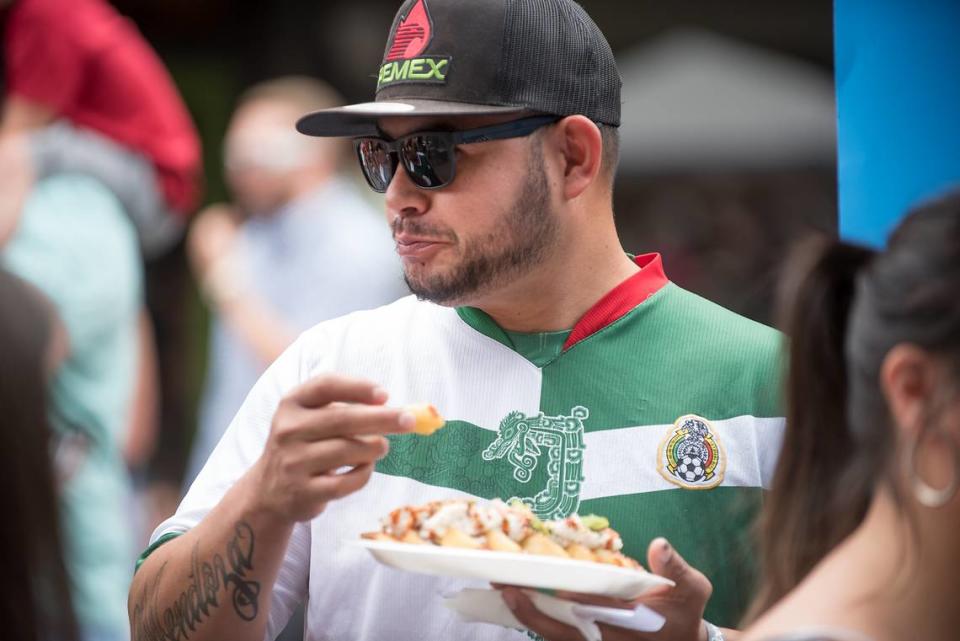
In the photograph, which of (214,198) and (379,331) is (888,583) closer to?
(379,331)

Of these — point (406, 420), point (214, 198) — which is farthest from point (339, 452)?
point (214, 198)

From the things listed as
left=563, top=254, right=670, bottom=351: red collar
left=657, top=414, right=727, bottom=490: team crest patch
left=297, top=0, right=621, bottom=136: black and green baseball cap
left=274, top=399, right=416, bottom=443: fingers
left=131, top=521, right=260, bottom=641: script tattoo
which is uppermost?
left=297, top=0, right=621, bottom=136: black and green baseball cap

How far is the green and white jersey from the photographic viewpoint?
2.97 metres

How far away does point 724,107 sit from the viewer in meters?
9.09

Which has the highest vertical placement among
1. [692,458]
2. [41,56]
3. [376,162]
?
[41,56]

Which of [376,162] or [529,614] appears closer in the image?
[529,614]

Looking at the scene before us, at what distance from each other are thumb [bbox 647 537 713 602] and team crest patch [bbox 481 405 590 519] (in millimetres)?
376

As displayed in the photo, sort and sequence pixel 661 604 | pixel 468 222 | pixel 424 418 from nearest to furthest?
pixel 424 418 < pixel 661 604 < pixel 468 222

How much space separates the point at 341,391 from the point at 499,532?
0.38 m

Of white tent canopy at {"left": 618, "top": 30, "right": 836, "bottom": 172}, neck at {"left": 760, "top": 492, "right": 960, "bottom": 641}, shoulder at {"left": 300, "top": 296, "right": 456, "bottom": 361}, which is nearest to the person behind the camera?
neck at {"left": 760, "top": 492, "right": 960, "bottom": 641}

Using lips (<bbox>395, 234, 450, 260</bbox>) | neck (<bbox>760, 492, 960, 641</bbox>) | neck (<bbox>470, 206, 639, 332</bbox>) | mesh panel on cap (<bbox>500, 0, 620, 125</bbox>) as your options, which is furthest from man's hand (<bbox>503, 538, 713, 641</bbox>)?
mesh panel on cap (<bbox>500, 0, 620, 125</bbox>)

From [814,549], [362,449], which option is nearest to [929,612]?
[814,549]

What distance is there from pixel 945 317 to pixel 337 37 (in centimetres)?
832

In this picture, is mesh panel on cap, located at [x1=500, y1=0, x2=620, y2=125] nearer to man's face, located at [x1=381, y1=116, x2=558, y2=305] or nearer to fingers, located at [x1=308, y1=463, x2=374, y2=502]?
man's face, located at [x1=381, y1=116, x2=558, y2=305]
